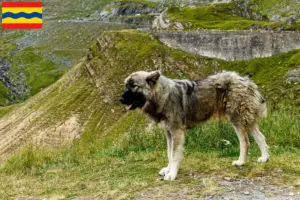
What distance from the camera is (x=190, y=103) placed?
9.25m

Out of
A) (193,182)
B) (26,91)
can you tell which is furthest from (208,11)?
(26,91)

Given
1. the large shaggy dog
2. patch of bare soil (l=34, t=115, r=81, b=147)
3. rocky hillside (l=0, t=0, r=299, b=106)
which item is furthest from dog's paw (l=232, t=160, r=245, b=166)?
rocky hillside (l=0, t=0, r=299, b=106)

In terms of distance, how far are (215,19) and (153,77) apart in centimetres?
5650

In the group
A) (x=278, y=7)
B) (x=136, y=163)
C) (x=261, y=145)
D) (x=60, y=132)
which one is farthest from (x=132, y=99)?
(x=278, y=7)

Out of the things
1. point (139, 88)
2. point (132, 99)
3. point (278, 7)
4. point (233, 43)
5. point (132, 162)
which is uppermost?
point (278, 7)

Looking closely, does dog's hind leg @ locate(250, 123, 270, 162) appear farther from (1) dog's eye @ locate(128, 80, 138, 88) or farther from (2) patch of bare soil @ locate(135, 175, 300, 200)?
(1) dog's eye @ locate(128, 80, 138, 88)

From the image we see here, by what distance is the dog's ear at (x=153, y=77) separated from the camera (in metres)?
8.71

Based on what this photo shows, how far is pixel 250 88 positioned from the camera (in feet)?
30.1

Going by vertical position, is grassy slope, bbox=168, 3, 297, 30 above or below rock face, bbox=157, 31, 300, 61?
above

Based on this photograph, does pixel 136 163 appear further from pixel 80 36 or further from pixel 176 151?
pixel 80 36

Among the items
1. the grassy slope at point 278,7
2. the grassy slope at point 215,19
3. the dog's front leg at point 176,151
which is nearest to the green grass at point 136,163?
the dog's front leg at point 176,151

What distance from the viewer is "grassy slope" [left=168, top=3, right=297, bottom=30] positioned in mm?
54438

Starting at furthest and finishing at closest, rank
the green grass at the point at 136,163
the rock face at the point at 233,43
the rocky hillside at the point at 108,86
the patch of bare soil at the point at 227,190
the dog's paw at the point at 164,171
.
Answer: the rock face at the point at 233,43, the rocky hillside at the point at 108,86, the dog's paw at the point at 164,171, the green grass at the point at 136,163, the patch of bare soil at the point at 227,190

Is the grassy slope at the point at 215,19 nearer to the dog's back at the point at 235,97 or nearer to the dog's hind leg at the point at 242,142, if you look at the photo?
the dog's back at the point at 235,97
